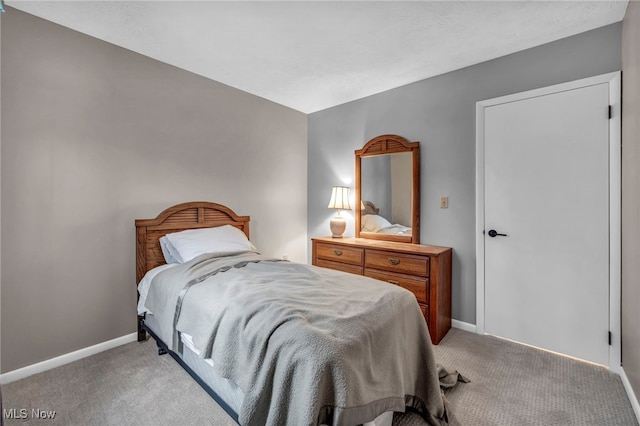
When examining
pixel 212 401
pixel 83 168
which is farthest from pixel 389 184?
pixel 83 168

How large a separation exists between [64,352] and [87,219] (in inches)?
38.4

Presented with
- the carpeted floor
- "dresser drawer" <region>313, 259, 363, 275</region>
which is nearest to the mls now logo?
the carpeted floor

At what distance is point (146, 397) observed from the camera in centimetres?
180

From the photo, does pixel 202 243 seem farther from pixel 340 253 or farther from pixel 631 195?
pixel 631 195

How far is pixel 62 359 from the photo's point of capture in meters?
2.15

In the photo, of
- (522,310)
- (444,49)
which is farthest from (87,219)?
(522,310)

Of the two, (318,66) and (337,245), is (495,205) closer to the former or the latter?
(337,245)

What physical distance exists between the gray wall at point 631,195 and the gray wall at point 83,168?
10.4 ft

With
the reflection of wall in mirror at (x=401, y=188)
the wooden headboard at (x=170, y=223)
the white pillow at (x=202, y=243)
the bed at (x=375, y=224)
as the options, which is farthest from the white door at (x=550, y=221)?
the wooden headboard at (x=170, y=223)

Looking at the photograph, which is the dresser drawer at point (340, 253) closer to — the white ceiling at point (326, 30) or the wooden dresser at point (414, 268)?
the wooden dresser at point (414, 268)

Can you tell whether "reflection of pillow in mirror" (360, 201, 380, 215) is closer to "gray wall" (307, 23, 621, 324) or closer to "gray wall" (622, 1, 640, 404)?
"gray wall" (307, 23, 621, 324)

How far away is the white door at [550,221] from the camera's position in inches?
84.7

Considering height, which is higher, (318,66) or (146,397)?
(318,66)

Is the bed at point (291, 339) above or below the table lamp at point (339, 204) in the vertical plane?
below
